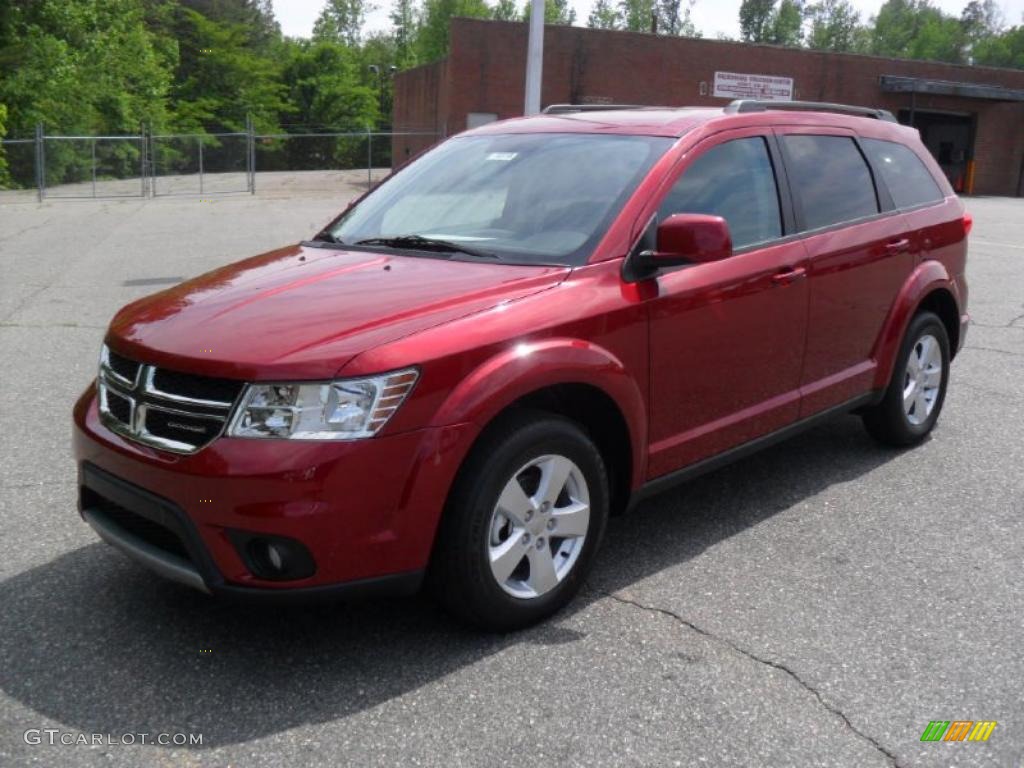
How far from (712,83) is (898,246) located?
109 ft

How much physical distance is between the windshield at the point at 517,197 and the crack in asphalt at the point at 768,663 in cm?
126

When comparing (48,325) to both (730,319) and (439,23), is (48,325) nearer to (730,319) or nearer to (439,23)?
(730,319)

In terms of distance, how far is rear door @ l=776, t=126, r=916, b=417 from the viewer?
4.67 m

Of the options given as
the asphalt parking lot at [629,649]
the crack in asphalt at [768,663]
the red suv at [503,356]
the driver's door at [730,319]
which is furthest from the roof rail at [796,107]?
the crack in asphalt at [768,663]

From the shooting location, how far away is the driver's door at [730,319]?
393 cm

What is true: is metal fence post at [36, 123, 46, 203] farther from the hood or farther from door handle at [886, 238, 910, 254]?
door handle at [886, 238, 910, 254]

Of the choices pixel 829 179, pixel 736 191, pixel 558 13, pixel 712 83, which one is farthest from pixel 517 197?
pixel 558 13

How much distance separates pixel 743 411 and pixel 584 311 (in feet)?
3.66

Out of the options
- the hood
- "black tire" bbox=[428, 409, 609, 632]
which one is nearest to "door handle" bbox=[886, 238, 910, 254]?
the hood

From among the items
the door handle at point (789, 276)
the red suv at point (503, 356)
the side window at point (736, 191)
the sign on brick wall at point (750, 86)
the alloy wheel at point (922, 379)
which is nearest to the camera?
Answer: the red suv at point (503, 356)

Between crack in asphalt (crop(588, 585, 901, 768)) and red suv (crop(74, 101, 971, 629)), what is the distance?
281 mm

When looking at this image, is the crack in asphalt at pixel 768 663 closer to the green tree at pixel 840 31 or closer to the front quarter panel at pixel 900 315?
the front quarter panel at pixel 900 315

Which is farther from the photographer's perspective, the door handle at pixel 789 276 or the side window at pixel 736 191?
the door handle at pixel 789 276

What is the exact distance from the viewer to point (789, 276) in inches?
175
